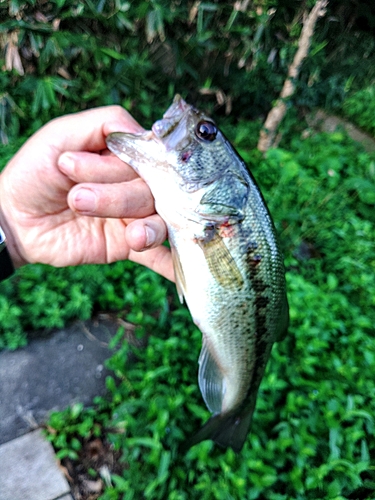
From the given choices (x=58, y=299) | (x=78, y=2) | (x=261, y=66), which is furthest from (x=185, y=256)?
(x=261, y=66)

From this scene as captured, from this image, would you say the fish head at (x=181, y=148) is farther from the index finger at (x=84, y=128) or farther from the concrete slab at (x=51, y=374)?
the concrete slab at (x=51, y=374)

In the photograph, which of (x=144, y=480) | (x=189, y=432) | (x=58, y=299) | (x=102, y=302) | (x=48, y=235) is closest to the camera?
(x=48, y=235)

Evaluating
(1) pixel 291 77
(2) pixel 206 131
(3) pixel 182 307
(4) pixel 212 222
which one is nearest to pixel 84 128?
(2) pixel 206 131

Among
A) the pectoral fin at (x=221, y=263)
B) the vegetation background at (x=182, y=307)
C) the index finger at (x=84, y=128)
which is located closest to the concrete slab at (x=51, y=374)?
the vegetation background at (x=182, y=307)

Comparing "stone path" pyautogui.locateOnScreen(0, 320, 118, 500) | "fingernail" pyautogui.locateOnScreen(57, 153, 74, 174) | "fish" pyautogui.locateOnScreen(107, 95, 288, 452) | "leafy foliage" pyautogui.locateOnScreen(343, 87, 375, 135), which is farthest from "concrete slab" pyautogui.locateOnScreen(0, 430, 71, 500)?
"leafy foliage" pyautogui.locateOnScreen(343, 87, 375, 135)

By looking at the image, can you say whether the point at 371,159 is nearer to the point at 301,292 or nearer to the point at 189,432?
the point at 301,292

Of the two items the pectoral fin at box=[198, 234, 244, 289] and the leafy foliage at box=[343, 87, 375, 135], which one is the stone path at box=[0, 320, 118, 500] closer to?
the pectoral fin at box=[198, 234, 244, 289]
